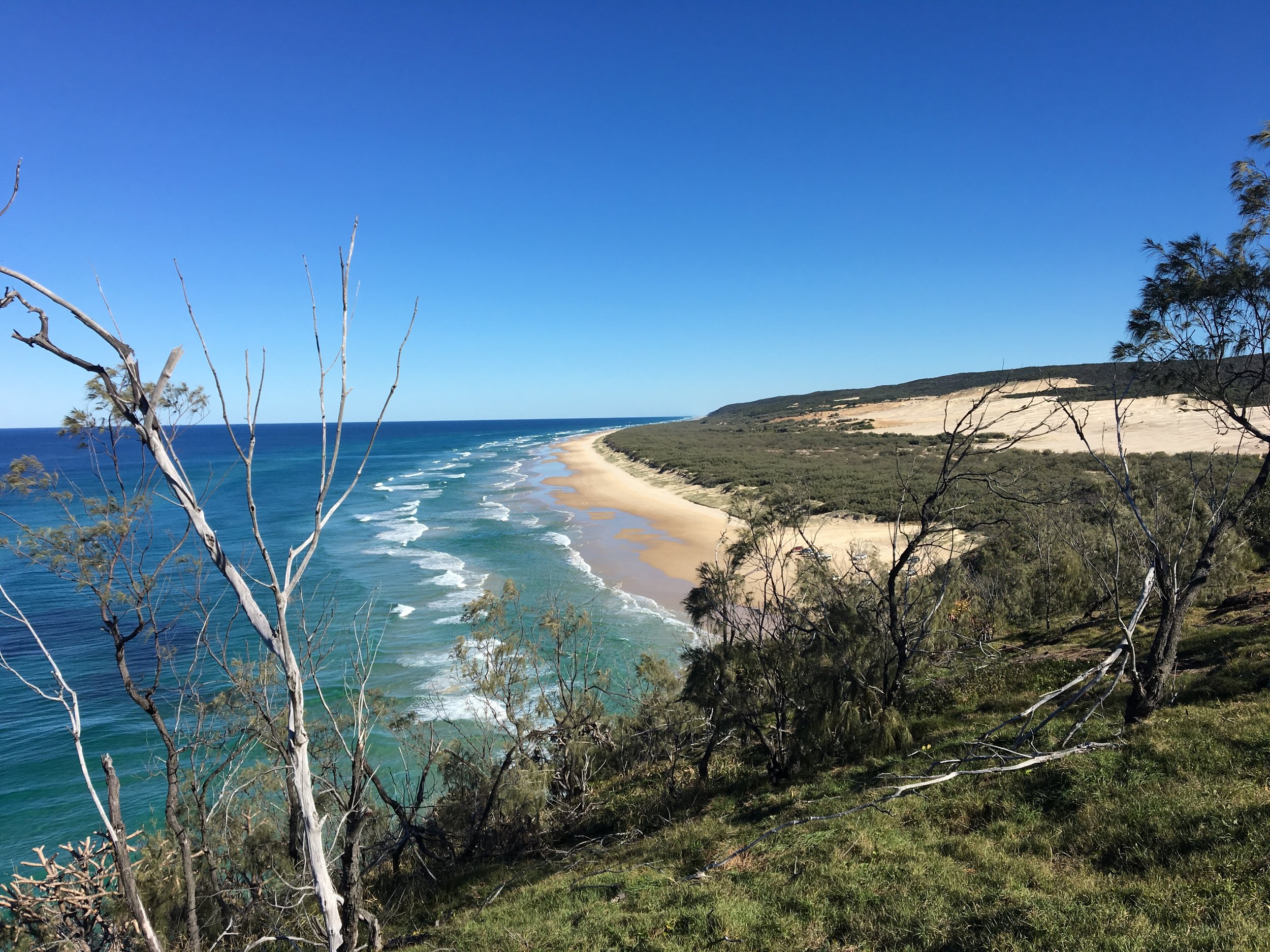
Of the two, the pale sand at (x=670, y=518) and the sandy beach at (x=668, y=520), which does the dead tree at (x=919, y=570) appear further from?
the sandy beach at (x=668, y=520)

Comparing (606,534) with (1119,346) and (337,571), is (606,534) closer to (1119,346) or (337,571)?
(337,571)

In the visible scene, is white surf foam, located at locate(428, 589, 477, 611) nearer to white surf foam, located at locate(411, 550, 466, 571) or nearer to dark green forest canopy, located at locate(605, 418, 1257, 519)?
white surf foam, located at locate(411, 550, 466, 571)

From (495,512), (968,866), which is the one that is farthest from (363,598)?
(968,866)

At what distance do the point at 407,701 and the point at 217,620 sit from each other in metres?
11.3

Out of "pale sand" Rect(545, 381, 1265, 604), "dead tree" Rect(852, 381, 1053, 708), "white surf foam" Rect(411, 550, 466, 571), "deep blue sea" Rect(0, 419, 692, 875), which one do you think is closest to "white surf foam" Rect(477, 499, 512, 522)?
"deep blue sea" Rect(0, 419, 692, 875)

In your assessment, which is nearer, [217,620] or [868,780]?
[868,780]

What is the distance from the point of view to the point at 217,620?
2370 cm

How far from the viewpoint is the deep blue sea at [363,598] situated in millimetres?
14617

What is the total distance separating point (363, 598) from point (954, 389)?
110 m

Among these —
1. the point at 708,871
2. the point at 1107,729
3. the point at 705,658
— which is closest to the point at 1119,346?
the point at 1107,729

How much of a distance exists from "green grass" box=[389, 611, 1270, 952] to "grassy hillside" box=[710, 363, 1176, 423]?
14.5ft

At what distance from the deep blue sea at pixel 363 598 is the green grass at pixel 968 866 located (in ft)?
20.2

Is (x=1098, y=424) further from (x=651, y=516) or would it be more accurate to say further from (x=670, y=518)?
(x=651, y=516)

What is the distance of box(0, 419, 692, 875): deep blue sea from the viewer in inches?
575
